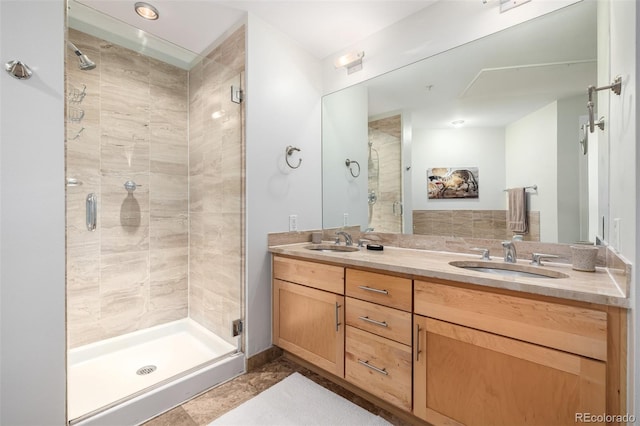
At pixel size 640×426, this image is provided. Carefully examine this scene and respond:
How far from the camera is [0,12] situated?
1116mm

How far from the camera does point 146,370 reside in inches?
79.0

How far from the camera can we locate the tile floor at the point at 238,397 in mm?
1521

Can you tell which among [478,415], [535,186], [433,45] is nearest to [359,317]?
[478,415]

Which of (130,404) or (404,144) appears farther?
(404,144)

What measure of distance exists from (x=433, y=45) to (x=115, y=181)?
2.77m

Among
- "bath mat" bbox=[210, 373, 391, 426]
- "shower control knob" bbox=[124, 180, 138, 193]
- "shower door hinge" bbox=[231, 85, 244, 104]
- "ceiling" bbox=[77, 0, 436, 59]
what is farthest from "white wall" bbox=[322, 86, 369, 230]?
"shower control knob" bbox=[124, 180, 138, 193]

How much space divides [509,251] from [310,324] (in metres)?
1.33

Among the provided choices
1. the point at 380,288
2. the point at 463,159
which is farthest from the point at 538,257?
the point at 380,288

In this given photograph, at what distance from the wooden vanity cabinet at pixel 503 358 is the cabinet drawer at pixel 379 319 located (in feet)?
0.22

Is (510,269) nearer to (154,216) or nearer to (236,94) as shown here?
(236,94)

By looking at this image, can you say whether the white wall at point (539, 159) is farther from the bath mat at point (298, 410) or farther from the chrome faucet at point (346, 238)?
the bath mat at point (298, 410)

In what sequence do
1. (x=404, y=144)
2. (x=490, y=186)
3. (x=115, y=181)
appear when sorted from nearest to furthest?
(x=490, y=186), (x=404, y=144), (x=115, y=181)

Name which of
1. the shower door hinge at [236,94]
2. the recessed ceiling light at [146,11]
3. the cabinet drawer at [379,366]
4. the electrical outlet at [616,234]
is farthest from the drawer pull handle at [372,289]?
the recessed ceiling light at [146,11]

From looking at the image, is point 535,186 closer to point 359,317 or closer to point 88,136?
point 359,317
